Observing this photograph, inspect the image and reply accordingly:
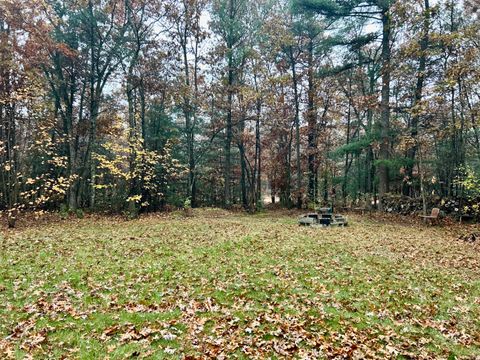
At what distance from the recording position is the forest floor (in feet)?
12.7

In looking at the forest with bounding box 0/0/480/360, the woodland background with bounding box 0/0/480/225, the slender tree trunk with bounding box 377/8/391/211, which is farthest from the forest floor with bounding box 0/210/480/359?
the slender tree trunk with bounding box 377/8/391/211

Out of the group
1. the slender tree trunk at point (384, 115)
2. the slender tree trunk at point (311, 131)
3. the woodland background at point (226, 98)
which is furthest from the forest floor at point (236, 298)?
the slender tree trunk at point (311, 131)

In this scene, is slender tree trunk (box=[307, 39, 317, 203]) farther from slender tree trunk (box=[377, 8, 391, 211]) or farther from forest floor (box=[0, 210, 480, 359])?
forest floor (box=[0, 210, 480, 359])

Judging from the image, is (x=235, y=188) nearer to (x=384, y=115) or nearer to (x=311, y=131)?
(x=311, y=131)

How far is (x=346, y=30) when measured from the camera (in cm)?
1819

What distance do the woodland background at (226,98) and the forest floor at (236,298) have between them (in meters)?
6.16

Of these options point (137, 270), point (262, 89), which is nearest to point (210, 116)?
point (262, 89)

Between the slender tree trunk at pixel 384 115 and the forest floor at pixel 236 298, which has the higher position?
the slender tree trunk at pixel 384 115

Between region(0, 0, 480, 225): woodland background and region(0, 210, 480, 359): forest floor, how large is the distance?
6165 millimetres

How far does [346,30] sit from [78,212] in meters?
18.0

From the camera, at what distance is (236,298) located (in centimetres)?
521

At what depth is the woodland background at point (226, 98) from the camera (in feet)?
45.5

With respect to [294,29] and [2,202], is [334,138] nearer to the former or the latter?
[294,29]

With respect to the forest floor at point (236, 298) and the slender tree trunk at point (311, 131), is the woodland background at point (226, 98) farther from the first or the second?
the forest floor at point (236, 298)
